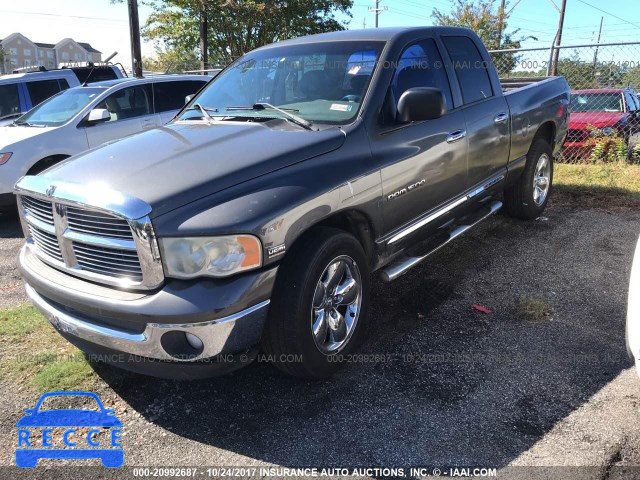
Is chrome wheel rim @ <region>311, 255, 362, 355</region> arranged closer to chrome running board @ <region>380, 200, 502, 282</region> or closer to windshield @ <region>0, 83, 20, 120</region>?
chrome running board @ <region>380, 200, 502, 282</region>

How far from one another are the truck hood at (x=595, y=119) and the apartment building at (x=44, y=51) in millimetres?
86394

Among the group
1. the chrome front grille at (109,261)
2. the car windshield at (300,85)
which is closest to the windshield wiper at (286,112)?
the car windshield at (300,85)

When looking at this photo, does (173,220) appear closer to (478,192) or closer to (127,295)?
(127,295)

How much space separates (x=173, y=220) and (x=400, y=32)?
239 centimetres

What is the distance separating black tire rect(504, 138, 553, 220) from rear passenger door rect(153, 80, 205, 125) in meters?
5.17

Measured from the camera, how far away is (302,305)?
2.67m

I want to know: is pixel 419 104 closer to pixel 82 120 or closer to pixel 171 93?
pixel 82 120

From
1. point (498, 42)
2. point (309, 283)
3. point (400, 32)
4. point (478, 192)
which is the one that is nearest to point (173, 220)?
point (309, 283)

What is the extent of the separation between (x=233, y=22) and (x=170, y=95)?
13.0 meters

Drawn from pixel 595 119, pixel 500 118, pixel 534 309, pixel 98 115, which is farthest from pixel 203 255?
pixel 595 119

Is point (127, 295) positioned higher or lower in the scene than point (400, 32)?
lower

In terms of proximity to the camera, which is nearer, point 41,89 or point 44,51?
point 41,89

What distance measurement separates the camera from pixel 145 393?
3072mm

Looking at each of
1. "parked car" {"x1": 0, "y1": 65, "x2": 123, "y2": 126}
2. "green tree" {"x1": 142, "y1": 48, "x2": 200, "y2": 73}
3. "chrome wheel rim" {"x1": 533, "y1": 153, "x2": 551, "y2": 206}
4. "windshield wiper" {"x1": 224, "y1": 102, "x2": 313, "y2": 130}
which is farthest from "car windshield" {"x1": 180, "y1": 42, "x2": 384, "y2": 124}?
"green tree" {"x1": 142, "y1": 48, "x2": 200, "y2": 73}
